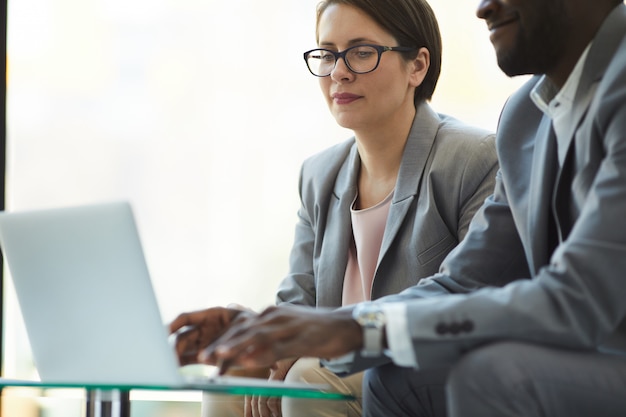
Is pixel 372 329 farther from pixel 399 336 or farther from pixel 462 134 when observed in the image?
pixel 462 134

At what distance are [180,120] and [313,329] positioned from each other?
3115 mm

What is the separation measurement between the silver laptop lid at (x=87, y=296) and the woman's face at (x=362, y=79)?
4.05ft

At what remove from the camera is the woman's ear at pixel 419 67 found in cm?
276

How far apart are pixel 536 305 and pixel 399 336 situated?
0.71 feet

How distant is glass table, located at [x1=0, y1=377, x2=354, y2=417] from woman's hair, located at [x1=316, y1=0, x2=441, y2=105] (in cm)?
138

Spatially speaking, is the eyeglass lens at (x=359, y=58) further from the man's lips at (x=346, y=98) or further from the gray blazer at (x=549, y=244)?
the gray blazer at (x=549, y=244)

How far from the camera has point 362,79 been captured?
267 centimetres

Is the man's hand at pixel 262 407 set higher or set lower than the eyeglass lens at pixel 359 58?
lower

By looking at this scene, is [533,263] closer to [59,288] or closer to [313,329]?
[313,329]

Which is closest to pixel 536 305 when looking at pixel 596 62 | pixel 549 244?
pixel 549 244

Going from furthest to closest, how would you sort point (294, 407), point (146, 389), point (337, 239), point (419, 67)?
1. point (419, 67)
2. point (337, 239)
3. point (294, 407)
4. point (146, 389)

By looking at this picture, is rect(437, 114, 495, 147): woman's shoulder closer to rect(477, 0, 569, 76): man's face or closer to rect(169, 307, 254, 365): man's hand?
rect(477, 0, 569, 76): man's face

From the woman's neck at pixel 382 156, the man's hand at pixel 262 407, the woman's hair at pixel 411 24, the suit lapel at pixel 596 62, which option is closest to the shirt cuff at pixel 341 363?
the man's hand at pixel 262 407

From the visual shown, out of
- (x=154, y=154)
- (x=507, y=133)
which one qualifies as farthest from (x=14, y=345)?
(x=507, y=133)
